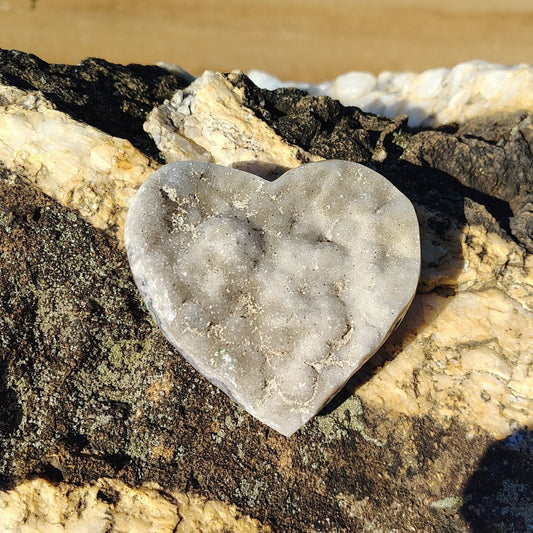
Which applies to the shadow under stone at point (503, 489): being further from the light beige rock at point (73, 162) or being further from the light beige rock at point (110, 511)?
the light beige rock at point (73, 162)

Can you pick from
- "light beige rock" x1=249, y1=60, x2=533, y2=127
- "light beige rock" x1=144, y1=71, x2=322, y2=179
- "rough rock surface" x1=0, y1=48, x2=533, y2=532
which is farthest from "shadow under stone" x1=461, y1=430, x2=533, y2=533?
"light beige rock" x1=249, y1=60, x2=533, y2=127

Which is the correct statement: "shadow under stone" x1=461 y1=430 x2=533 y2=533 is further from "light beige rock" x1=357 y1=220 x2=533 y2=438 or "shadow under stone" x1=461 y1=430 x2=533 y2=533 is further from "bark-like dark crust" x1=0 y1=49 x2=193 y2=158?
"bark-like dark crust" x1=0 y1=49 x2=193 y2=158

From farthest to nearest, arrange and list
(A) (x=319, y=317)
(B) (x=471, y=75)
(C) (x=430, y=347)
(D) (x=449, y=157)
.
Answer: (B) (x=471, y=75), (D) (x=449, y=157), (C) (x=430, y=347), (A) (x=319, y=317)

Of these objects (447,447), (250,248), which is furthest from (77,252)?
(447,447)

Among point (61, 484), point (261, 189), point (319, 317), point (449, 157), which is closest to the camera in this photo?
point (61, 484)

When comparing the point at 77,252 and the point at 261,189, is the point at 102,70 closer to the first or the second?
the point at 77,252

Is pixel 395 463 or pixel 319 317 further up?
pixel 319 317

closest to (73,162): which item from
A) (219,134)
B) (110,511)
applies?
(219,134)
